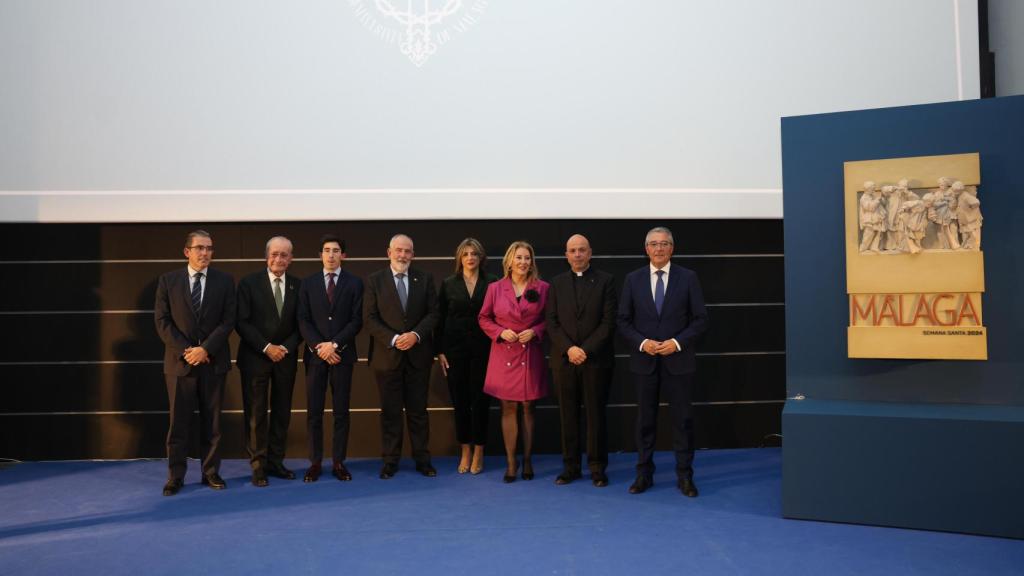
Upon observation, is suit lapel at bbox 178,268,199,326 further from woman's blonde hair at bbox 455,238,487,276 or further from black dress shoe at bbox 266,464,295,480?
woman's blonde hair at bbox 455,238,487,276

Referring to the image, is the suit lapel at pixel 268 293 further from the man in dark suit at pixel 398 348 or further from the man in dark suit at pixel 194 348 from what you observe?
the man in dark suit at pixel 398 348

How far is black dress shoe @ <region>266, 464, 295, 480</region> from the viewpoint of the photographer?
455 centimetres

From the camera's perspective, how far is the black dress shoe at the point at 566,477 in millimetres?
4324

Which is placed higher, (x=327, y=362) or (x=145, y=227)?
(x=145, y=227)

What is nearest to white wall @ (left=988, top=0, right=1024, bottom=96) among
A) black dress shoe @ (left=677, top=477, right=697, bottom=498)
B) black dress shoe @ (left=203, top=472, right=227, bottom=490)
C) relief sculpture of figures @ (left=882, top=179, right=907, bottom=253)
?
relief sculpture of figures @ (left=882, top=179, right=907, bottom=253)

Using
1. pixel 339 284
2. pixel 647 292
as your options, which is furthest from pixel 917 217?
pixel 339 284

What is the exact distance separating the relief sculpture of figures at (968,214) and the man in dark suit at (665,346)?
4.48 feet

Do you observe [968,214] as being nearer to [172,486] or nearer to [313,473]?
[313,473]

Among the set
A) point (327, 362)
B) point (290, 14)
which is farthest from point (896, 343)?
point (290, 14)

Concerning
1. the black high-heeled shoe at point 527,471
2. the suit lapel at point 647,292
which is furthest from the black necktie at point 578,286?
the black high-heeled shoe at point 527,471

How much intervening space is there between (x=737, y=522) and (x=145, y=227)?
4617 millimetres

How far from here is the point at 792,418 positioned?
361 cm

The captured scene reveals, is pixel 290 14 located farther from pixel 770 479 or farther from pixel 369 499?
pixel 770 479

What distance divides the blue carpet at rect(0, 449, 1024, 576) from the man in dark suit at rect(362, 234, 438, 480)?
228 millimetres
